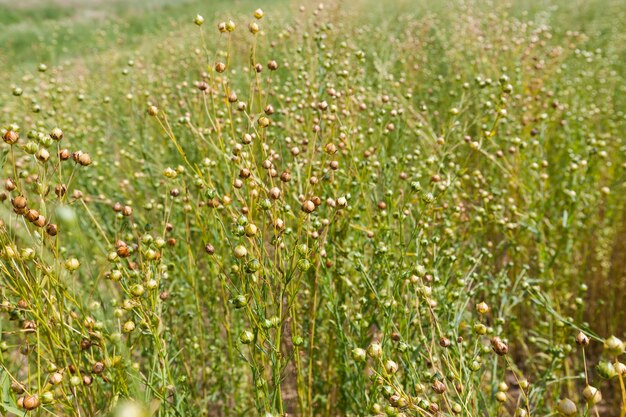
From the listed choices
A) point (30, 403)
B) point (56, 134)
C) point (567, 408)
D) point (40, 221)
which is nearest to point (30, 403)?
point (30, 403)

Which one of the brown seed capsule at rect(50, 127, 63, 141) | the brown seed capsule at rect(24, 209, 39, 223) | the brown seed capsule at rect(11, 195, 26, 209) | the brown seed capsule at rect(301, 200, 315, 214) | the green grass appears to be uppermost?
the brown seed capsule at rect(50, 127, 63, 141)

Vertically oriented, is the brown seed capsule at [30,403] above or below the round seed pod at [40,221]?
below

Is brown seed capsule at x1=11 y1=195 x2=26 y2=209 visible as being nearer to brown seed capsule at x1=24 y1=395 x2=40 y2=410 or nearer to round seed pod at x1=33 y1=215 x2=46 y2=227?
round seed pod at x1=33 y1=215 x2=46 y2=227

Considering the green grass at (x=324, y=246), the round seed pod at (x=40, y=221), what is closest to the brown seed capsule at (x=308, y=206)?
the green grass at (x=324, y=246)

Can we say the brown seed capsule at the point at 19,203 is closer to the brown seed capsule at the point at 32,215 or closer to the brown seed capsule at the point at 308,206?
the brown seed capsule at the point at 32,215

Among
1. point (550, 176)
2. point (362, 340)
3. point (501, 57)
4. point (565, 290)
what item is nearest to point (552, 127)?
point (550, 176)

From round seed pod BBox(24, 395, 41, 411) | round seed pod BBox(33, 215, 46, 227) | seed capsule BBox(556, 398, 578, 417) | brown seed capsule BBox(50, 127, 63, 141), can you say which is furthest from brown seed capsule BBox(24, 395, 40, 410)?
seed capsule BBox(556, 398, 578, 417)

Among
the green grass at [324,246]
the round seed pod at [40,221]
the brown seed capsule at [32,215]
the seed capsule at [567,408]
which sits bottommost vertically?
the green grass at [324,246]

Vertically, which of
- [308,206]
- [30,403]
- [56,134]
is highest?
[56,134]

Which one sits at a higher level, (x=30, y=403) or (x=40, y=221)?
(x=40, y=221)

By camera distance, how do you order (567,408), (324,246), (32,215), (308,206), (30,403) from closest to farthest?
(567,408) < (30,403) < (32,215) < (308,206) < (324,246)

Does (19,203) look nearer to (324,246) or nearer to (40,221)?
(40,221)

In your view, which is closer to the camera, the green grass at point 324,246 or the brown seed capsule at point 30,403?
the brown seed capsule at point 30,403

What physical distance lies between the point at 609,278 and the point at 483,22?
2.90 metres
